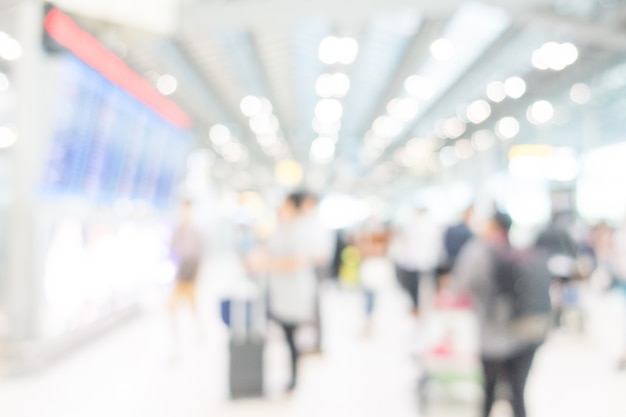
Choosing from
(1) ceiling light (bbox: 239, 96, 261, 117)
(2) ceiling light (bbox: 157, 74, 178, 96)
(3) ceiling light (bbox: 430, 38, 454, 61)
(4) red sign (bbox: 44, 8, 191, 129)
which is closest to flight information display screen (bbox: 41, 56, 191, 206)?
(4) red sign (bbox: 44, 8, 191, 129)

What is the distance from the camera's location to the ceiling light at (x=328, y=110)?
20.0 m

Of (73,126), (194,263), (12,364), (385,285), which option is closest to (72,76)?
(73,126)

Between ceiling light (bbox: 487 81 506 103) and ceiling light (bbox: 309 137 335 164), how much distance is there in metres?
10.5

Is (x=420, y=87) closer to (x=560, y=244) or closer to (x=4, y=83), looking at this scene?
(x=560, y=244)

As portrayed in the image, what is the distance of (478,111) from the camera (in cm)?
2055

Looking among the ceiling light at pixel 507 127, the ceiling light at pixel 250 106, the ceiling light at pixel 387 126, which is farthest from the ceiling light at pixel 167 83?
the ceiling light at pixel 507 127

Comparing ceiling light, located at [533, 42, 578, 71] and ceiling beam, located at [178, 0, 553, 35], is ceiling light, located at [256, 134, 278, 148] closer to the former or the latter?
ceiling light, located at [533, 42, 578, 71]

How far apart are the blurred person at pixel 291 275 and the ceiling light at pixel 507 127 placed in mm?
15647

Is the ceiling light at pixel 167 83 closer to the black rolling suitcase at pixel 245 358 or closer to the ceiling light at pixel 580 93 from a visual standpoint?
the ceiling light at pixel 580 93

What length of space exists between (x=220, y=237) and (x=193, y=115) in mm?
9609

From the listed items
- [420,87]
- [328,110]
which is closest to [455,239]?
[420,87]

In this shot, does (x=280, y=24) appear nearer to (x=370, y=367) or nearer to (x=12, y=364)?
(x=370, y=367)

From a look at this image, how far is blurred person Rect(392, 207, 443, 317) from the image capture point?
7.70 m

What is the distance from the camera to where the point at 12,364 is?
20.0 ft
